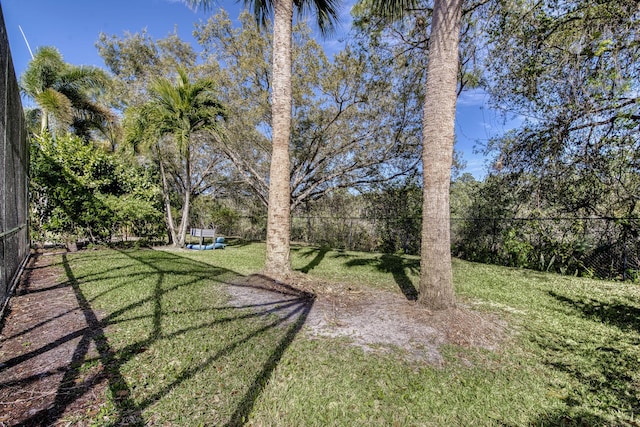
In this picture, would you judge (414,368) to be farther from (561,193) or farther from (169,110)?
(169,110)

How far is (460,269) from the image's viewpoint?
788cm

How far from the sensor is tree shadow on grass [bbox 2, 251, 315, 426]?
2045 millimetres

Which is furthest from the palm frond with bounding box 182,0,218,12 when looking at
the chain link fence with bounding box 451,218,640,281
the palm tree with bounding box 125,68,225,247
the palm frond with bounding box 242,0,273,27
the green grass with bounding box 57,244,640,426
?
the chain link fence with bounding box 451,218,640,281

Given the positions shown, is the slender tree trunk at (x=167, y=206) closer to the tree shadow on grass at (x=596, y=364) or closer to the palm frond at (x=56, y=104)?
the palm frond at (x=56, y=104)

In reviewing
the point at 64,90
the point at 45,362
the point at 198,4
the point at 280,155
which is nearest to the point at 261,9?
the point at 198,4

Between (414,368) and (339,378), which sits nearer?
(339,378)

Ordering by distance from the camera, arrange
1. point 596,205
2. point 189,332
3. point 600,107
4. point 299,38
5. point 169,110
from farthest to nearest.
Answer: point 299,38 < point 169,110 < point 596,205 < point 600,107 < point 189,332

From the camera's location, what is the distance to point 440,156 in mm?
3926

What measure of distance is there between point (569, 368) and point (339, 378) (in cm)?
224

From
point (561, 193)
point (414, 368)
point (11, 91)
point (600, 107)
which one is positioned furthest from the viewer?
point (561, 193)

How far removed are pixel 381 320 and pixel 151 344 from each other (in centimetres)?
257

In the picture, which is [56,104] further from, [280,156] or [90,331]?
[90,331]

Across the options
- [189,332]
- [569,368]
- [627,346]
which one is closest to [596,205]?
[627,346]

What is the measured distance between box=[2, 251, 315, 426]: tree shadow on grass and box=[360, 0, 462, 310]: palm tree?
70.6 inches
